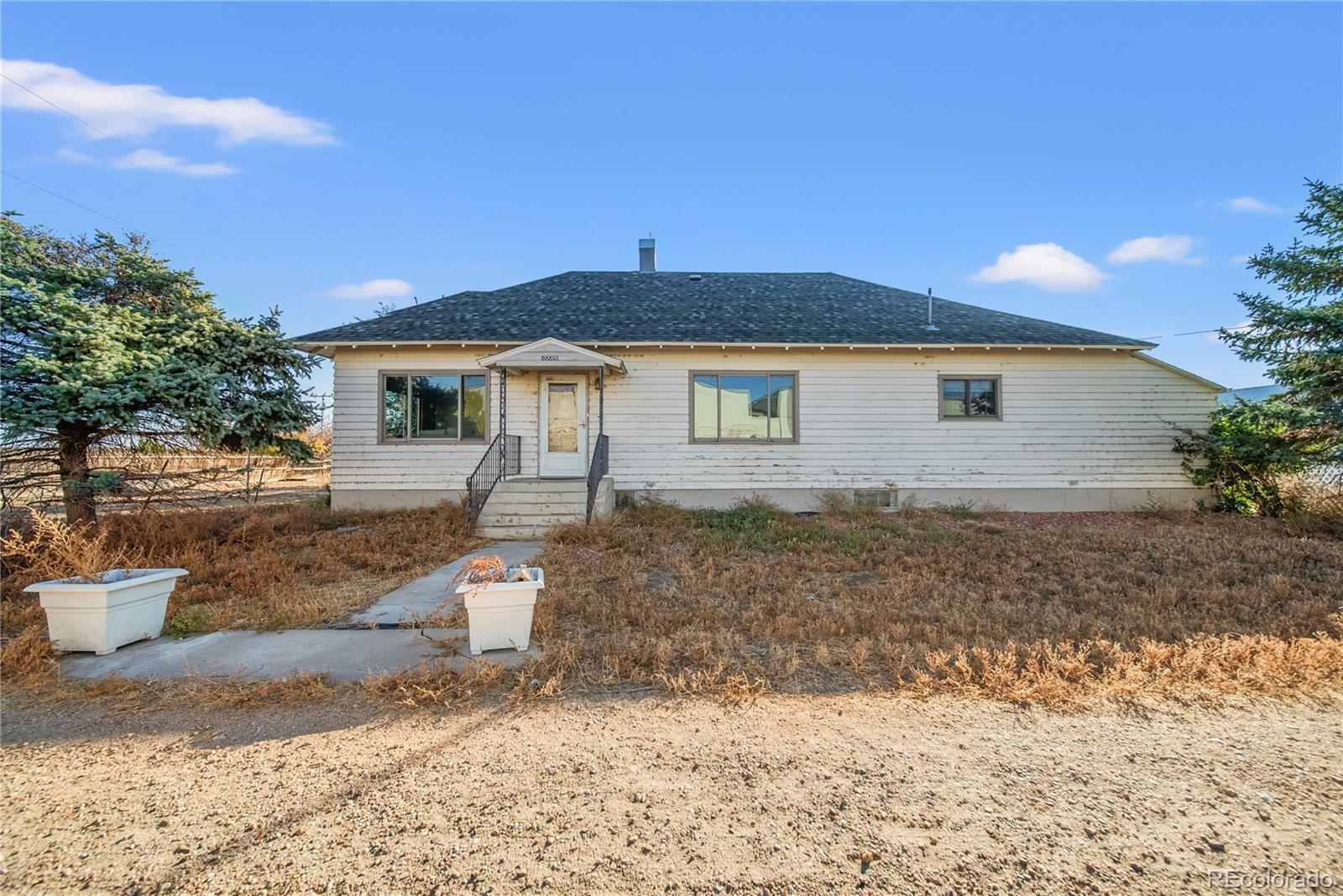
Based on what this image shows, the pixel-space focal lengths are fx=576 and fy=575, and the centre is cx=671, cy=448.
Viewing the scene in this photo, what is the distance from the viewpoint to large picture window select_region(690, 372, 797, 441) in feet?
39.9

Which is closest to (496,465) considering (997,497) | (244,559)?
(244,559)

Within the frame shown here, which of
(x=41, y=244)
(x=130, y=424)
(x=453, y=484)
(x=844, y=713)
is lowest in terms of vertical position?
(x=844, y=713)

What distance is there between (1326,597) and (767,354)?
340 inches

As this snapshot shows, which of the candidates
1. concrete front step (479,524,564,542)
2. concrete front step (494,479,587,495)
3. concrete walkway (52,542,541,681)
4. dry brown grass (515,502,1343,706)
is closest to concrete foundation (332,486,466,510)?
concrete front step (494,479,587,495)

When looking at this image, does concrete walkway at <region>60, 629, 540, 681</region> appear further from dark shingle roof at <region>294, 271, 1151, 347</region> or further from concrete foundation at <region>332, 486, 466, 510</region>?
dark shingle roof at <region>294, 271, 1151, 347</region>

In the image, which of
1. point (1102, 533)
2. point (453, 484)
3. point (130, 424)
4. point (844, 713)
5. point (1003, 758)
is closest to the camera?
point (1003, 758)

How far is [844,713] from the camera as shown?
→ 337 centimetres

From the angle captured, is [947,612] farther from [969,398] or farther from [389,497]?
[389,497]

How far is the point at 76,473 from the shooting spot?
8250 millimetres

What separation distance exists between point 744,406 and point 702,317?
2.37m

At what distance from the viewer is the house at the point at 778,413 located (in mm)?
11812

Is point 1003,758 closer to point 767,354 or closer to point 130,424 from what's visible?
point 767,354

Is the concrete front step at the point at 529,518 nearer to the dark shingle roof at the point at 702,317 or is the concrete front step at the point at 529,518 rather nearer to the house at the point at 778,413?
the house at the point at 778,413

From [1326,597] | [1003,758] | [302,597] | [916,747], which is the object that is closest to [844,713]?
[916,747]
